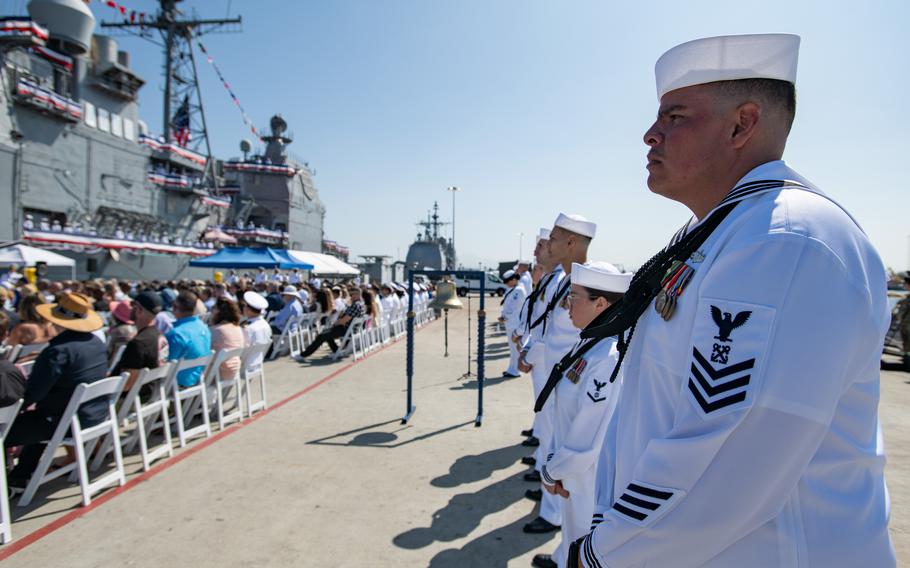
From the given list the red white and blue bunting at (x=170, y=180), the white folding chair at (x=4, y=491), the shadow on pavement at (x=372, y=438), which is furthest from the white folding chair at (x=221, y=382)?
the red white and blue bunting at (x=170, y=180)

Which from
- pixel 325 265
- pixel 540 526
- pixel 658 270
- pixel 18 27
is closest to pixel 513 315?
pixel 540 526

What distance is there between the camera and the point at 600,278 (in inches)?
106

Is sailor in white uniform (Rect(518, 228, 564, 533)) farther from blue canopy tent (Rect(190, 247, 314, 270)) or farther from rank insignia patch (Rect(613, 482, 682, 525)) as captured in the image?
blue canopy tent (Rect(190, 247, 314, 270))

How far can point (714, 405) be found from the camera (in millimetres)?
858

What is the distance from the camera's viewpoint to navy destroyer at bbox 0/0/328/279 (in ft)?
70.7

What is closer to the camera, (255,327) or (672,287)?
(672,287)

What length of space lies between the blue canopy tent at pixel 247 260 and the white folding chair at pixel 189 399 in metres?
8.13

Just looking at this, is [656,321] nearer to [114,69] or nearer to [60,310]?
[60,310]

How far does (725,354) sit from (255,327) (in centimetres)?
712

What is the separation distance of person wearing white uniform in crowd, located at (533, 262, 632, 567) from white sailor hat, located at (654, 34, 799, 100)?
5.23 ft

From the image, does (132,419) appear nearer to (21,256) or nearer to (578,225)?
(578,225)

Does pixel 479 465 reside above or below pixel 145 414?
below

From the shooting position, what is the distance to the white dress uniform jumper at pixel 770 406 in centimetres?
81

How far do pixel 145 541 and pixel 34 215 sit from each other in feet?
88.5
